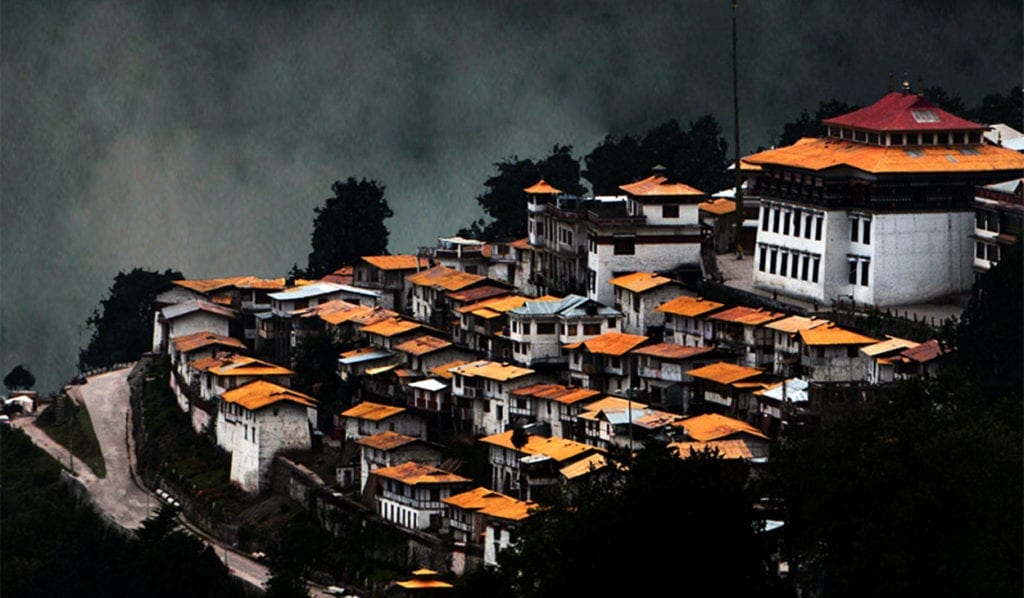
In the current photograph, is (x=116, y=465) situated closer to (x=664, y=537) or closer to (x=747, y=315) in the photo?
(x=747, y=315)

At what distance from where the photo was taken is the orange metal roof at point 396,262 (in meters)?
80.2

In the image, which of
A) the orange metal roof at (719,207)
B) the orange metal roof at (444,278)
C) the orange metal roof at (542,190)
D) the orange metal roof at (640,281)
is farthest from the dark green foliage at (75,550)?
the orange metal roof at (719,207)

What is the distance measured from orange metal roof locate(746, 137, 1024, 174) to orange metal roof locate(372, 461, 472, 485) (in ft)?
34.1

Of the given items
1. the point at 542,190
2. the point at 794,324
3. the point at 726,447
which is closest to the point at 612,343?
the point at 794,324

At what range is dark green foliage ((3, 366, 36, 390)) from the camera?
9112cm

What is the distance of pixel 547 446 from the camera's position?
64.3m

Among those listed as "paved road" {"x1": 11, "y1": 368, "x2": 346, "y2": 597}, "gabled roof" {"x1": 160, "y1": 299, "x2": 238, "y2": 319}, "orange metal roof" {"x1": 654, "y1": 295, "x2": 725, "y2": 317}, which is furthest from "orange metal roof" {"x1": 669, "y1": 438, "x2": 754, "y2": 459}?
"gabled roof" {"x1": 160, "y1": 299, "x2": 238, "y2": 319}

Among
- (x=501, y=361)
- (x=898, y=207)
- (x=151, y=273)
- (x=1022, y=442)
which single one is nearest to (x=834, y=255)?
(x=898, y=207)

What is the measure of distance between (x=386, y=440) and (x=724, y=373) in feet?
21.9

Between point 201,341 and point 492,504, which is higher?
point 201,341

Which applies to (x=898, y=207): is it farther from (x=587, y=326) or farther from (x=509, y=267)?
(x=509, y=267)

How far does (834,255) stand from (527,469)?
958cm

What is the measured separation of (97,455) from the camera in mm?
78438

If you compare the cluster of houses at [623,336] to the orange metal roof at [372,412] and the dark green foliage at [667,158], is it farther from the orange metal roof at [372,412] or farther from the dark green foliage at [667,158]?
the dark green foliage at [667,158]
